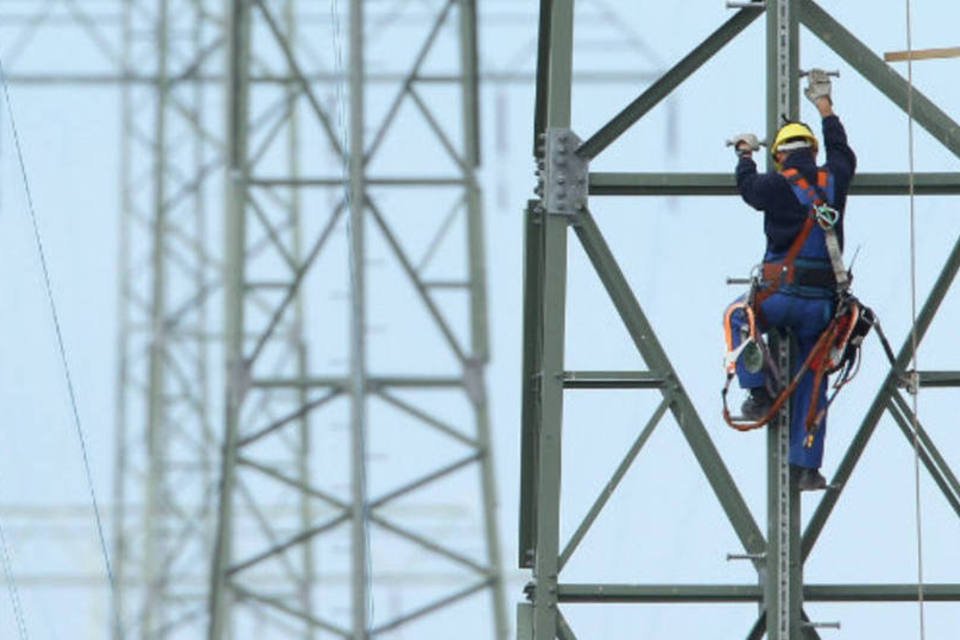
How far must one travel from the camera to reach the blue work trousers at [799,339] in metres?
21.9

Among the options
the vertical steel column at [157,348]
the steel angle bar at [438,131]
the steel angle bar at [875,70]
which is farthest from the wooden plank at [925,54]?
the vertical steel column at [157,348]

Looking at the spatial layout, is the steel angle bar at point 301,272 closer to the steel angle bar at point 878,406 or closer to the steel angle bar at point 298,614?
the steel angle bar at point 298,614

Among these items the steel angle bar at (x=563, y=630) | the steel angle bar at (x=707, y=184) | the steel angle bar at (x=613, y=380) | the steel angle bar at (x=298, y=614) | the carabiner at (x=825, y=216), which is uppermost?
the steel angle bar at (x=298, y=614)

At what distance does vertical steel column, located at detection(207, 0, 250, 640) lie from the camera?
37.2 m

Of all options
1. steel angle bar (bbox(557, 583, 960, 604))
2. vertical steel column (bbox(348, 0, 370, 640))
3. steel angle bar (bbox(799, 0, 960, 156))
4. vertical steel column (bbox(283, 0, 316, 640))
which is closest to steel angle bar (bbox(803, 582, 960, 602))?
steel angle bar (bbox(557, 583, 960, 604))

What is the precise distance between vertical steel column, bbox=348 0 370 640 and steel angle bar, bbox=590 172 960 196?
13301 millimetres

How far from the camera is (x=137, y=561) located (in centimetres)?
5822

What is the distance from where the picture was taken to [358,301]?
37.0 metres

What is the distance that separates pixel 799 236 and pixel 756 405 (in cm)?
89

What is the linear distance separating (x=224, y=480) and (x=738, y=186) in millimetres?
15896

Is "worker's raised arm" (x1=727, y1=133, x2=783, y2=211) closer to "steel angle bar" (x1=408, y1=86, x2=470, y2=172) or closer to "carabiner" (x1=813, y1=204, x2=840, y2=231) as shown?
"carabiner" (x1=813, y1=204, x2=840, y2=231)

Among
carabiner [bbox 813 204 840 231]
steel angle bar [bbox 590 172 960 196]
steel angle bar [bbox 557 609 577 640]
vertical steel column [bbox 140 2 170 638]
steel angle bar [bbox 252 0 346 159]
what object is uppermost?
vertical steel column [bbox 140 2 170 638]

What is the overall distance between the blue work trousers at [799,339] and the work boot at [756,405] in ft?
0.28

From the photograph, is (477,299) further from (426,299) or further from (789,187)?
(789,187)
